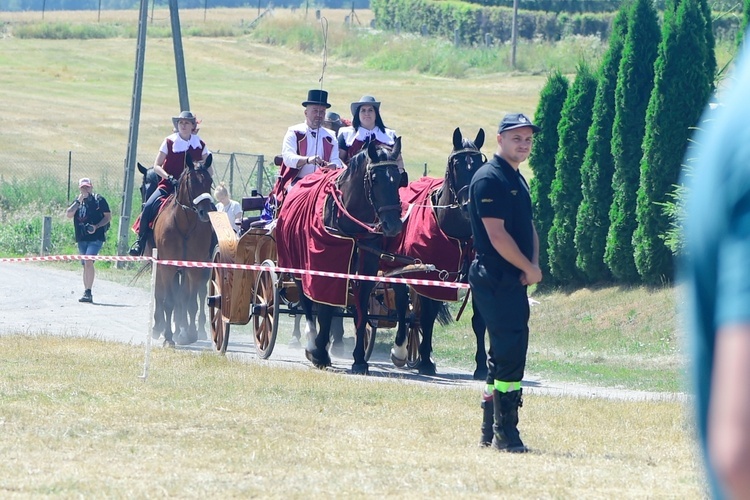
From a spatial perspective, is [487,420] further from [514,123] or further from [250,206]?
[250,206]

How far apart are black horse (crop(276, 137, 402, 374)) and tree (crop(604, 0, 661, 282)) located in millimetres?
6111

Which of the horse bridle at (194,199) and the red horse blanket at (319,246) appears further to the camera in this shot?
the horse bridle at (194,199)

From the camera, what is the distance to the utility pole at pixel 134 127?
21250 mm

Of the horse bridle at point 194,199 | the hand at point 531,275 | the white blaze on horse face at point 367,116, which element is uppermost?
the white blaze on horse face at point 367,116

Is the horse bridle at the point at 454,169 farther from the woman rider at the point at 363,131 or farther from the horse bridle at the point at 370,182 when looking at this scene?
the woman rider at the point at 363,131

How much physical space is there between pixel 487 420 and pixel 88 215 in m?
13.5

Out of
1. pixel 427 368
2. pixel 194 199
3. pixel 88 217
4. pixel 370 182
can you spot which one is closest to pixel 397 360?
pixel 427 368

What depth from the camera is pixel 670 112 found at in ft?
55.4

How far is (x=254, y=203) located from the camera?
1453cm

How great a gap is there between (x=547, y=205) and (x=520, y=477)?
44.5ft

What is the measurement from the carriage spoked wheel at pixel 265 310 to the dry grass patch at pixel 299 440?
7.48 ft

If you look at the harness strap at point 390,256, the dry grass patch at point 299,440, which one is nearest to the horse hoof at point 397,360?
the harness strap at point 390,256

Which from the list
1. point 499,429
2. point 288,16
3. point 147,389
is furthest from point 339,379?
point 288,16

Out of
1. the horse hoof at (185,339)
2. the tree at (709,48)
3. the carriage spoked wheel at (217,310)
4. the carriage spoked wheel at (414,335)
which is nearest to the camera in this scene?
the carriage spoked wheel at (414,335)
